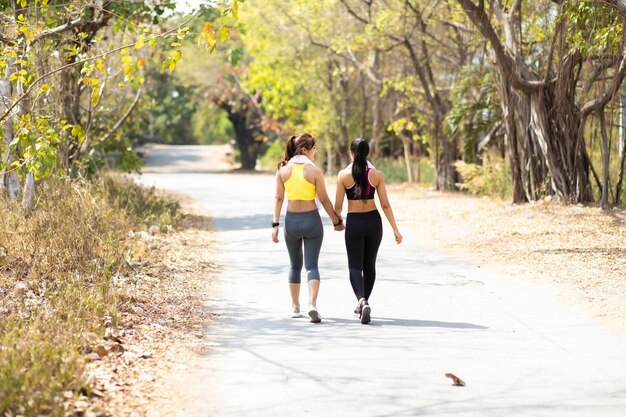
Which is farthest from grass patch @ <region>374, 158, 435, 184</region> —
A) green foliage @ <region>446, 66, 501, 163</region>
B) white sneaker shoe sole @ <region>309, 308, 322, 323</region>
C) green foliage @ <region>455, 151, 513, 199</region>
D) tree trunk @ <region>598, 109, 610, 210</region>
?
white sneaker shoe sole @ <region>309, 308, 322, 323</region>

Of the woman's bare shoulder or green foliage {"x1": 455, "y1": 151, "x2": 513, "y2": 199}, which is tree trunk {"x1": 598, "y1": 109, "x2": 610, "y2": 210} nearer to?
green foliage {"x1": 455, "y1": 151, "x2": 513, "y2": 199}

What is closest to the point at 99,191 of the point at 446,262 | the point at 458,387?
the point at 446,262

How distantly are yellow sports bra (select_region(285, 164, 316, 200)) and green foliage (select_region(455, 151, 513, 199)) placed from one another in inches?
575

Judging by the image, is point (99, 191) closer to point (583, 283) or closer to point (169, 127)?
point (583, 283)

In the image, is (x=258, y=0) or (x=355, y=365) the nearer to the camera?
(x=355, y=365)

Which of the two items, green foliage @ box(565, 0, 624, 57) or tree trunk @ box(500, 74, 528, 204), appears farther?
tree trunk @ box(500, 74, 528, 204)

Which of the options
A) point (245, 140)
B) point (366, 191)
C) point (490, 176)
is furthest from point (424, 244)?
point (245, 140)

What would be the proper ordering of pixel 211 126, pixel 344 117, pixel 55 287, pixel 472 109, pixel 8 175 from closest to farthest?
pixel 55 287 < pixel 8 175 < pixel 472 109 < pixel 344 117 < pixel 211 126

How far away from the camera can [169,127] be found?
6862cm

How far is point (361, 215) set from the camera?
9094 millimetres

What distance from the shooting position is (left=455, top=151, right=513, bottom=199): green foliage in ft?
76.6

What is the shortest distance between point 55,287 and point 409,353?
4.10 metres

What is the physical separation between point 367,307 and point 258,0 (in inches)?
945

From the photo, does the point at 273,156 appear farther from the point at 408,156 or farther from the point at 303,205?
the point at 303,205
